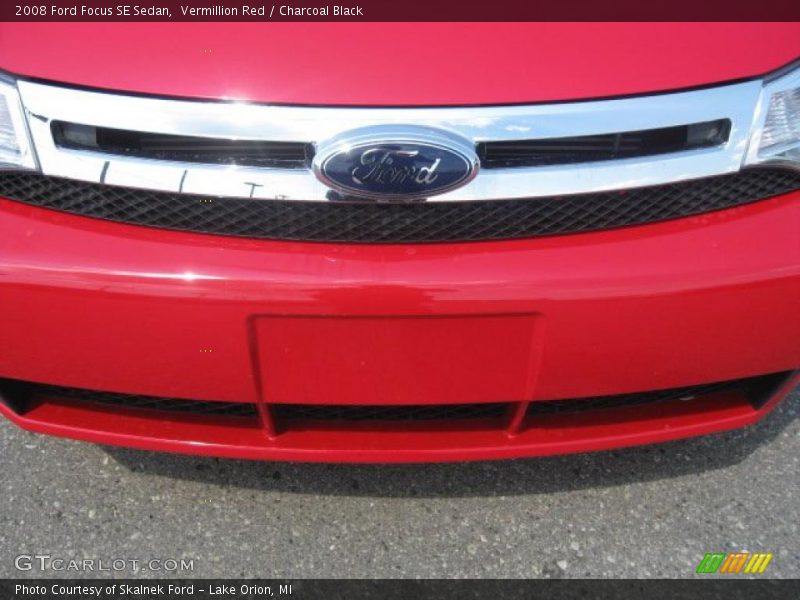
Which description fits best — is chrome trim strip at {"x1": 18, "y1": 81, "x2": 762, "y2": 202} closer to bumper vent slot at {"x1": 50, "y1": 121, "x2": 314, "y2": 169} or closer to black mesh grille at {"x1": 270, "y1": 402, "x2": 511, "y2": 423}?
bumper vent slot at {"x1": 50, "y1": 121, "x2": 314, "y2": 169}

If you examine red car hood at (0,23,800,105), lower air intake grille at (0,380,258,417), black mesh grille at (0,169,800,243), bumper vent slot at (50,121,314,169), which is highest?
red car hood at (0,23,800,105)

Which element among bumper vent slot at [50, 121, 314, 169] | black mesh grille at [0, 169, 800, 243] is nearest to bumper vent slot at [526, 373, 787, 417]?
black mesh grille at [0, 169, 800, 243]

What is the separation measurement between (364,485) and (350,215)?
88 centimetres

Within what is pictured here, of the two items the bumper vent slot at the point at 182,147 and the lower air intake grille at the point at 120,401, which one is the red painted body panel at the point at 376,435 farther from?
the bumper vent slot at the point at 182,147

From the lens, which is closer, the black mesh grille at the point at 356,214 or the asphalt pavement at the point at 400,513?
the black mesh grille at the point at 356,214

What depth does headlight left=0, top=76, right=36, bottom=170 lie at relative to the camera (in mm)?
1232

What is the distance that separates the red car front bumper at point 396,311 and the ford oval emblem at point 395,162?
4.4 inches

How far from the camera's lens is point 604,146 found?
1254mm

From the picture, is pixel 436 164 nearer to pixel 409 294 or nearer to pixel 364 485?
pixel 409 294

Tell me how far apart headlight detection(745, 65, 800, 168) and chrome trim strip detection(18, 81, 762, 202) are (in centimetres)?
2

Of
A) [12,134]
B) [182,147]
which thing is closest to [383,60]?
[182,147]
